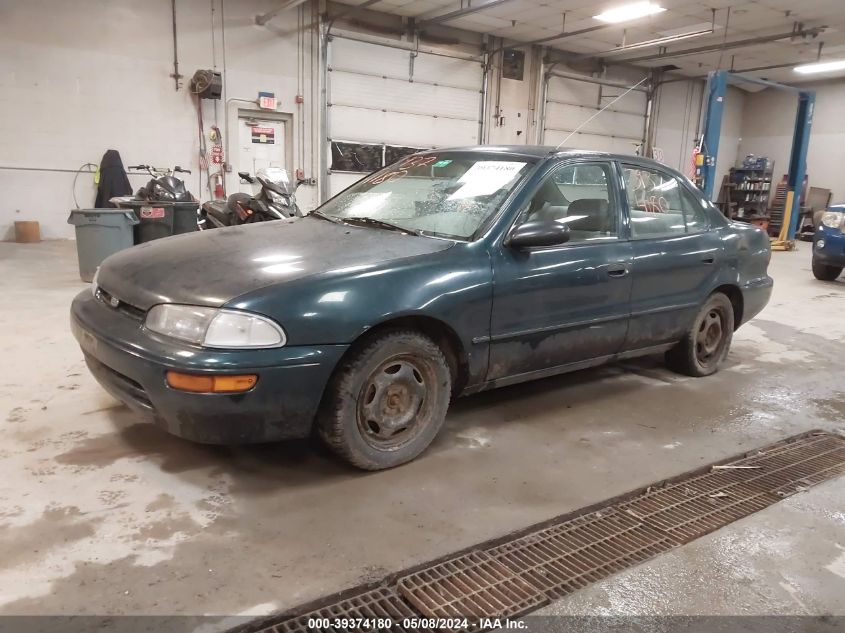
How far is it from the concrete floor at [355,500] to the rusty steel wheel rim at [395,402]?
170 millimetres

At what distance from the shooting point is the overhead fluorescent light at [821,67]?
1491 centimetres

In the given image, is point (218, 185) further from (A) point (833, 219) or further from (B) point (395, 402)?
(A) point (833, 219)

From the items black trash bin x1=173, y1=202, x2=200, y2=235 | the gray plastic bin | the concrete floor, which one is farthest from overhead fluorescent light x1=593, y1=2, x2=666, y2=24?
the gray plastic bin

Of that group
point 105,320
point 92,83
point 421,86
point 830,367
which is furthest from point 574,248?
point 421,86

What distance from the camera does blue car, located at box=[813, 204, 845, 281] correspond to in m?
8.45

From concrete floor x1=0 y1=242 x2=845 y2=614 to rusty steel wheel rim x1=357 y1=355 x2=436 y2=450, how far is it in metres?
0.17

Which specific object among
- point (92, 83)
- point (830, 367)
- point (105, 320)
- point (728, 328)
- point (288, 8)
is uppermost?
point (288, 8)

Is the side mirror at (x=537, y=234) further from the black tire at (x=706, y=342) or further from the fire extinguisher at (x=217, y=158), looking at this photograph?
the fire extinguisher at (x=217, y=158)

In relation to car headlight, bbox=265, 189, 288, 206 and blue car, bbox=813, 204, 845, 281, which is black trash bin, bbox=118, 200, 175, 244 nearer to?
car headlight, bbox=265, 189, 288, 206

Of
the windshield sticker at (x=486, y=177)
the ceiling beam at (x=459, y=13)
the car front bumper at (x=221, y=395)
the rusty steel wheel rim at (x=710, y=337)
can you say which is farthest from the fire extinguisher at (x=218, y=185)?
the car front bumper at (x=221, y=395)

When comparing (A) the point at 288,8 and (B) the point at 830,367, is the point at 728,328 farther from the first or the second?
(A) the point at 288,8

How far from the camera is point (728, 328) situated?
14.7ft

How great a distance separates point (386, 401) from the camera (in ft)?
9.09

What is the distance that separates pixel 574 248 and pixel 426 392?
1.14m
